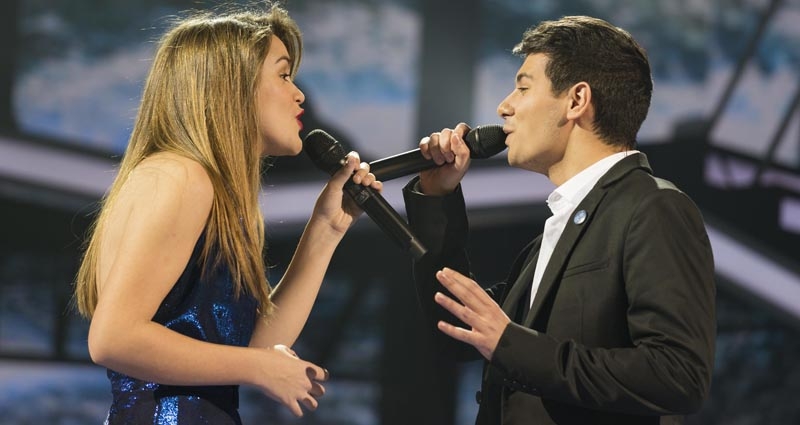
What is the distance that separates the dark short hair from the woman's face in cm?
51

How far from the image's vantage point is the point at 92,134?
323cm

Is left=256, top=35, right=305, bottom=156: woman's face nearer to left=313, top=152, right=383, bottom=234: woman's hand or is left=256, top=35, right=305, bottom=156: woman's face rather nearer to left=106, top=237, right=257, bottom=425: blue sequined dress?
left=313, top=152, right=383, bottom=234: woman's hand

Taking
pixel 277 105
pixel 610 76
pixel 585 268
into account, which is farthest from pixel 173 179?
pixel 610 76

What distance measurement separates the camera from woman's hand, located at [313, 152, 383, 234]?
1856mm

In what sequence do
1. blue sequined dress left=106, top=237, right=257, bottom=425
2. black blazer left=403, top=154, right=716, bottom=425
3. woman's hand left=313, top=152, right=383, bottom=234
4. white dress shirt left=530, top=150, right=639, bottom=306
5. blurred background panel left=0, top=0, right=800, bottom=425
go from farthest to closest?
blurred background panel left=0, top=0, right=800, bottom=425 < woman's hand left=313, top=152, right=383, bottom=234 < white dress shirt left=530, top=150, right=639, bottom=306 < blue sequined dress left=106, top=237, right=257, bottom=425 < black blazer left=403, top=154, right=716, bottom=425

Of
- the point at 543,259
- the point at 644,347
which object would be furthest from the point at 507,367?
the point at 543,259

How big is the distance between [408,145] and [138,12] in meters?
1.06

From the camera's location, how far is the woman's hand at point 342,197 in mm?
1856

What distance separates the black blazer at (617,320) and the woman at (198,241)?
348 millimetres

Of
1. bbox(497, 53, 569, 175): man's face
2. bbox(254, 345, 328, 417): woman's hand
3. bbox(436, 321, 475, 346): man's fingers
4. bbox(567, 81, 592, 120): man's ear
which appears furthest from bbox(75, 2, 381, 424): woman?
bbox(567, 81, 592, 120): man's ear

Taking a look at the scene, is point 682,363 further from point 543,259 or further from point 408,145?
point 408,145

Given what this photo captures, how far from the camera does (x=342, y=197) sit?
6.40ft

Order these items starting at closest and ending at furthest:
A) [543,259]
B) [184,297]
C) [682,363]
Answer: [682,363] → [184,297] → [543,259]

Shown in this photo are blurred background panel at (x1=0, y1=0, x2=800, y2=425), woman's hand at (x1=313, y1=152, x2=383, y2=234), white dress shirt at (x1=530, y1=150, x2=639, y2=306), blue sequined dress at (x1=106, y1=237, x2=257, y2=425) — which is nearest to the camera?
blue sequined dress at (x1=106, y1=237, x2=257, y2=425)
